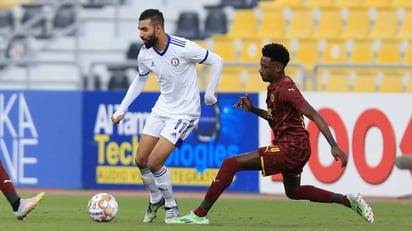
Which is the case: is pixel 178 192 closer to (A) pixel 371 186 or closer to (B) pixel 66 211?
(A) pixel 371 186

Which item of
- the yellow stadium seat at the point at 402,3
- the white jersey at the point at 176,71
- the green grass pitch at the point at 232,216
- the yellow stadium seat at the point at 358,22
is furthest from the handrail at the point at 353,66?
the white jersey at the point at 176,71

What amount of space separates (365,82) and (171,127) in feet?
25.7

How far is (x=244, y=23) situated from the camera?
23562mm

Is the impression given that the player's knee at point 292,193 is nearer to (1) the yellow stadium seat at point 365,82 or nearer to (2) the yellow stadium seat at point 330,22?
(1) the yellow stadium seat at point 365,82

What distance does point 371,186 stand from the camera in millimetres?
18484

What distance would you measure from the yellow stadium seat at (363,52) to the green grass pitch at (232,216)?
4.93 meters

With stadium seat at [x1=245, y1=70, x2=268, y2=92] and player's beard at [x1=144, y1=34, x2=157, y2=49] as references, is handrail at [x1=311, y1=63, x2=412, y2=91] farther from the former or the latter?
player's beard at [x1=144, y1=34, x2=157, y2=49]

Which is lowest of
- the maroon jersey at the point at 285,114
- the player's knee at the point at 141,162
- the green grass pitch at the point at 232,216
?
the green grass pitch at the point at 232,216

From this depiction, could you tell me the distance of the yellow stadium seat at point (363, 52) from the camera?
72.2 feet

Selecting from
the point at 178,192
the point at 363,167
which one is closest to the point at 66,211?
the point at 178,192

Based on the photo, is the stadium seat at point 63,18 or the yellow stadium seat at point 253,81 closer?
the yellow stadium seat at point 253,81

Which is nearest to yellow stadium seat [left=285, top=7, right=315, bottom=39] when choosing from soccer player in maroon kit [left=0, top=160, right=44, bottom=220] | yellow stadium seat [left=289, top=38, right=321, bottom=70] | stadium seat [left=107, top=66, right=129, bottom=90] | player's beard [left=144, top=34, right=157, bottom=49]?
yellow stadium seat [left=289, top=38, right=321, bottom=70]

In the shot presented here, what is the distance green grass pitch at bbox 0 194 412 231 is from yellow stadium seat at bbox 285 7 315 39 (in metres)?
6.17

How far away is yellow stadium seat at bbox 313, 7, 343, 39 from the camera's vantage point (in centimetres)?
2291
